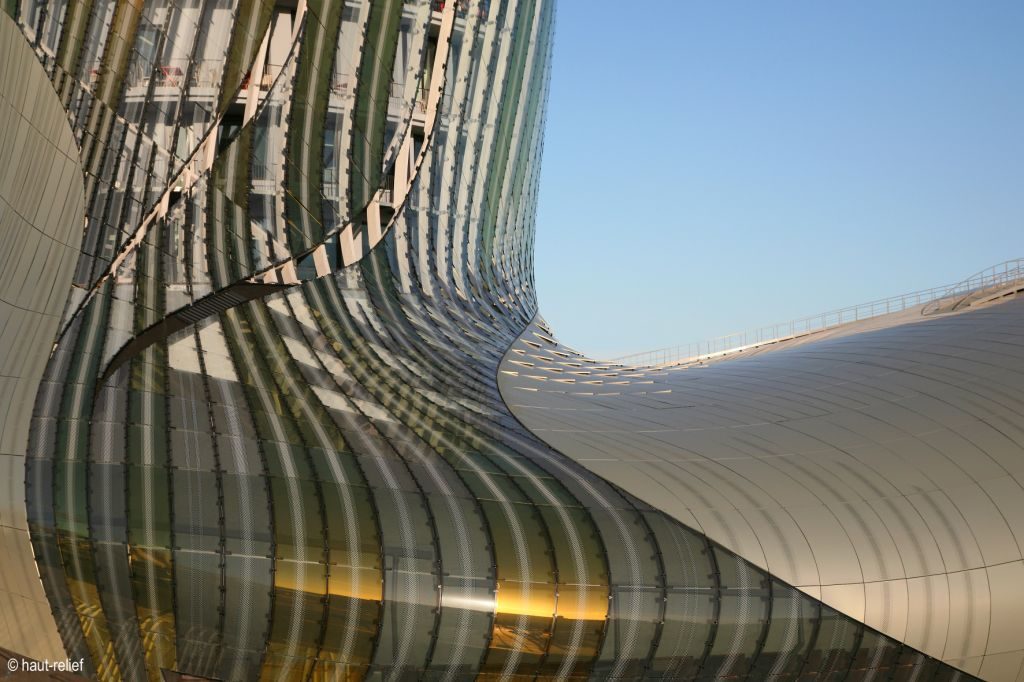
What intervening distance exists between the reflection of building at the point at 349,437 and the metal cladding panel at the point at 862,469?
66 millimetres

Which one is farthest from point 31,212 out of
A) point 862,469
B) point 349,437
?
point 862,469

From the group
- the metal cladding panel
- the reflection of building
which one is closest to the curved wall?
the reflection of building

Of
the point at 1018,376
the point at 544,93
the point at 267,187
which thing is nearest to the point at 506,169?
the point at 544,93

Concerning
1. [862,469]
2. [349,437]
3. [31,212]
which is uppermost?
[31,212]

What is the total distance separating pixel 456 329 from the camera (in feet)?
73.0

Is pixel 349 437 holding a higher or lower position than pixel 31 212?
lower

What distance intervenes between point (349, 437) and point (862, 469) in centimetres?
693

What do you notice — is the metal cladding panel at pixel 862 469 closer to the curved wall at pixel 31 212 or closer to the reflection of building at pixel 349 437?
the reflection of building at pixel 349 437

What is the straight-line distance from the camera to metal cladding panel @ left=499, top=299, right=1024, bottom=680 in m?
13.9

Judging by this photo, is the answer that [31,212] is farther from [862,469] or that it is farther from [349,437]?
[862,469]

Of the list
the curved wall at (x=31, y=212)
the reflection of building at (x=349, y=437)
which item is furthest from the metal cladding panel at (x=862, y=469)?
the curved wall at (x=31, y=212)

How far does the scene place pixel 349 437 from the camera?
582 inches

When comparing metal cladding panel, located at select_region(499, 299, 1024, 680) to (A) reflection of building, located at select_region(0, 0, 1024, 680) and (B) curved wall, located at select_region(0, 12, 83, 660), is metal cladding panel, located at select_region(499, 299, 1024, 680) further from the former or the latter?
(B) curved wall, located at select_region(0, 12, 83, 660)

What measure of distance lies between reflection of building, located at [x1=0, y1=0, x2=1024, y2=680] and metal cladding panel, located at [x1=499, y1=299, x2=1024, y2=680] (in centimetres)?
7
